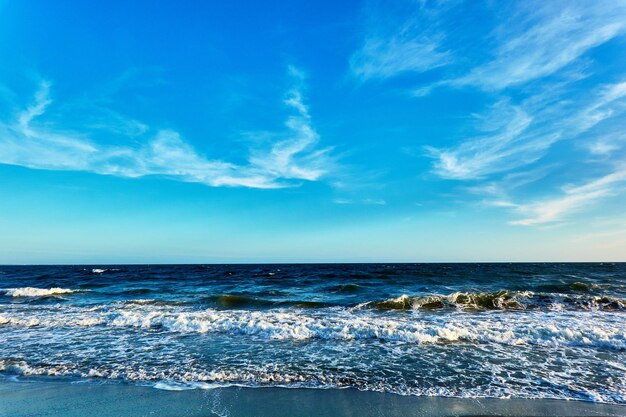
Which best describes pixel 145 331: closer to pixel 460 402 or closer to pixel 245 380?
pixel 245 380

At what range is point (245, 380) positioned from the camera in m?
7.04

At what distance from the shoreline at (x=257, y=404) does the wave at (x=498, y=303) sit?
10541 mm

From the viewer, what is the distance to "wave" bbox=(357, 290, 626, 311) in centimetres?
1644

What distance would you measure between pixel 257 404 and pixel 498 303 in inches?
594

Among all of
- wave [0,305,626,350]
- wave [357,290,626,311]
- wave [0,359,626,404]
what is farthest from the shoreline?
wave [357,290,626,311]

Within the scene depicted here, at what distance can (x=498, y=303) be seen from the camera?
17.2 m

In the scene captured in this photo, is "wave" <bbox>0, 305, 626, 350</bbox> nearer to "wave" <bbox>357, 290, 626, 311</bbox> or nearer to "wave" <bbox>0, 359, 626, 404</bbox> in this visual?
"wave" <bbox>357, 290, 626, 311</bbox>

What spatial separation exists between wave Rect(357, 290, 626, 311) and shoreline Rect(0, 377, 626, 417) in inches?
415

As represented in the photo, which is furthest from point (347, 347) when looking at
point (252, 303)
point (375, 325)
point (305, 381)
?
point (252, 303)

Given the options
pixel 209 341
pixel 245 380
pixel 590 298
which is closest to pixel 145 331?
pixel 209 341

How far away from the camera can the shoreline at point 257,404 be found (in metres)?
5.65

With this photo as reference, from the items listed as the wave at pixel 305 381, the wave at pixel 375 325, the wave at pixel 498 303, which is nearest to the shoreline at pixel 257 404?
the wave at pixel 305 381

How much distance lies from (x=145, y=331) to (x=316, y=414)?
28.1 ft

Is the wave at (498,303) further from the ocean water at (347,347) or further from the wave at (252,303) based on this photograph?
the wave at (252,303)
